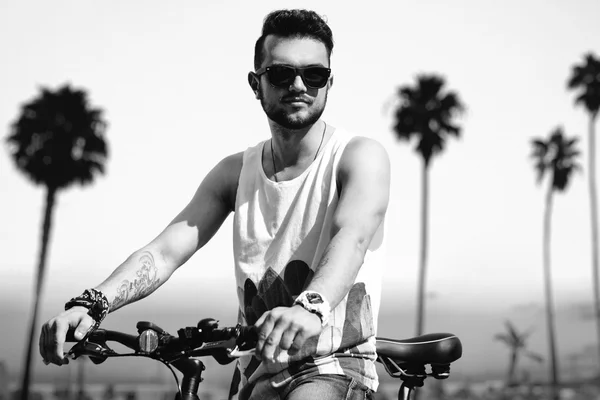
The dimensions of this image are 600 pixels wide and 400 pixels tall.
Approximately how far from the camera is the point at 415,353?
13.2ft

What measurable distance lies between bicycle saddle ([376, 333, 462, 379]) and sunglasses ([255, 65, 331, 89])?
1234mm

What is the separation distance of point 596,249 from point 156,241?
47140 millimetres

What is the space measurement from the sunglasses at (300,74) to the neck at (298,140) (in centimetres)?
25

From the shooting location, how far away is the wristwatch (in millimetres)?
Answer: 2666

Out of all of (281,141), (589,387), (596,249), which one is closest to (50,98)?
(596,249)

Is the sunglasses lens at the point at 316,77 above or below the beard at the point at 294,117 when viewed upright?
above

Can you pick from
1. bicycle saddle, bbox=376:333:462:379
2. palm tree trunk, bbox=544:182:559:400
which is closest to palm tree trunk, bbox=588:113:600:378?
palm tree trunk, bbox=544:182:559:400

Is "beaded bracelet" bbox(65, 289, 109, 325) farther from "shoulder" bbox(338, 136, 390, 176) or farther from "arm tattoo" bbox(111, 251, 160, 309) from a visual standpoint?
"shoulder" bbox(338, 136, 390, 176)

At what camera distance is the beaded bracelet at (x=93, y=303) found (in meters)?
3.38

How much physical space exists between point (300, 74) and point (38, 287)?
35.9m

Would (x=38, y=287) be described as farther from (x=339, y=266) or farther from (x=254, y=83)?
(x=339, y=266)

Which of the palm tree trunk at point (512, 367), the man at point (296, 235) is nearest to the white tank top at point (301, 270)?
the man at point (296, 235)

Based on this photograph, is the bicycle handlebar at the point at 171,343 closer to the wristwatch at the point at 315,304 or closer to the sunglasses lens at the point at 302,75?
the wristwatch at the point at 315,304

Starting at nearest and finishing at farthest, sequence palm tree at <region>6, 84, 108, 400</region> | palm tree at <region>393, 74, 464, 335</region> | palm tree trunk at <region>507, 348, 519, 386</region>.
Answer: palm tree at <region>6, 84, 108, 400</region> < palm tree at <region>393, 74, 464, 335</region> < palm tree trunk at <region>507, 348, 519, 386</region>
